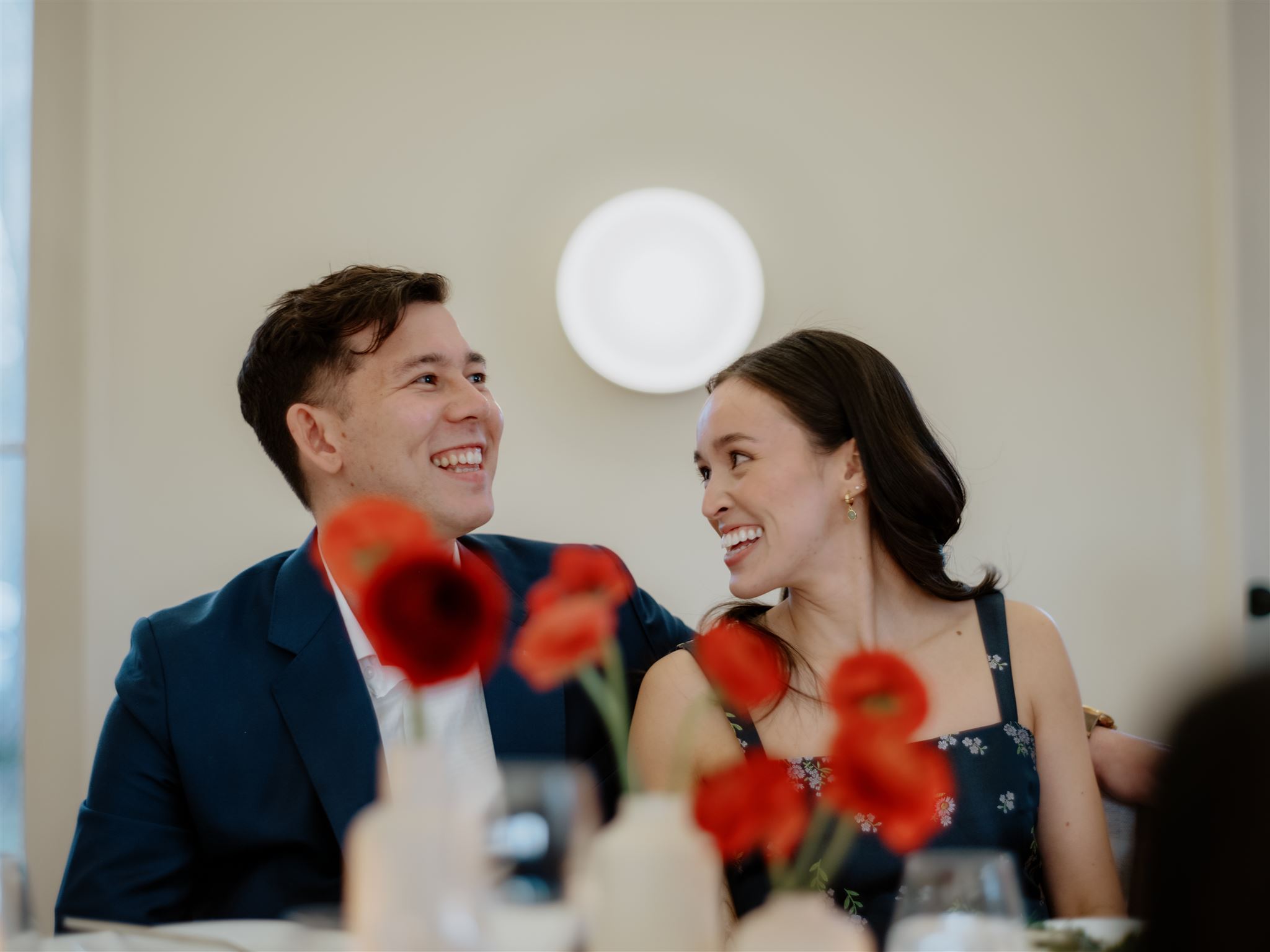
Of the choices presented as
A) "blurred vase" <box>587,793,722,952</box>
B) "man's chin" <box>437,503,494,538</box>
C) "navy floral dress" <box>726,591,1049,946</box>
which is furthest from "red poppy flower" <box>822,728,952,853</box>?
"man's chin" <box>437,503,494,538</box>

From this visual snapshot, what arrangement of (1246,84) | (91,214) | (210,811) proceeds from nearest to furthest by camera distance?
(210,811) < (91,214) < (1246,84)

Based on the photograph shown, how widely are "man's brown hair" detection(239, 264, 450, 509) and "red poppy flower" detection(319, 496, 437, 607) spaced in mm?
1060

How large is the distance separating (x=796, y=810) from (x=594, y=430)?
1.58 m

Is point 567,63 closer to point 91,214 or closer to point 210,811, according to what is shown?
point 91,214

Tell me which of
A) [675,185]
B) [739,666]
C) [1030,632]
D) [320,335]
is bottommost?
[1030,632]

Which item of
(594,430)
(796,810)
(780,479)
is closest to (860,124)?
(594,430)

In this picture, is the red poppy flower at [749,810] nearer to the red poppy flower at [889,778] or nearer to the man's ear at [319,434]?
the red poppy flower at [889,778]

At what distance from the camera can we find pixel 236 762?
1.44 m

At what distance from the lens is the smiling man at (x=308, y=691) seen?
1.42m

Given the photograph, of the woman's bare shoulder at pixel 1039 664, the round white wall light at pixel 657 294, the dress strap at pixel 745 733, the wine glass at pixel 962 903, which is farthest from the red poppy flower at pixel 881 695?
the round white wall light at pixel 657 294

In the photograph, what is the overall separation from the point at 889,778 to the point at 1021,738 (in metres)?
0.99

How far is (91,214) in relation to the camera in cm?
211

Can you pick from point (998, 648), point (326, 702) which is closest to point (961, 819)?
point (998, 648)

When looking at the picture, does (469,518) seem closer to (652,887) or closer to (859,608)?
(859,608)
